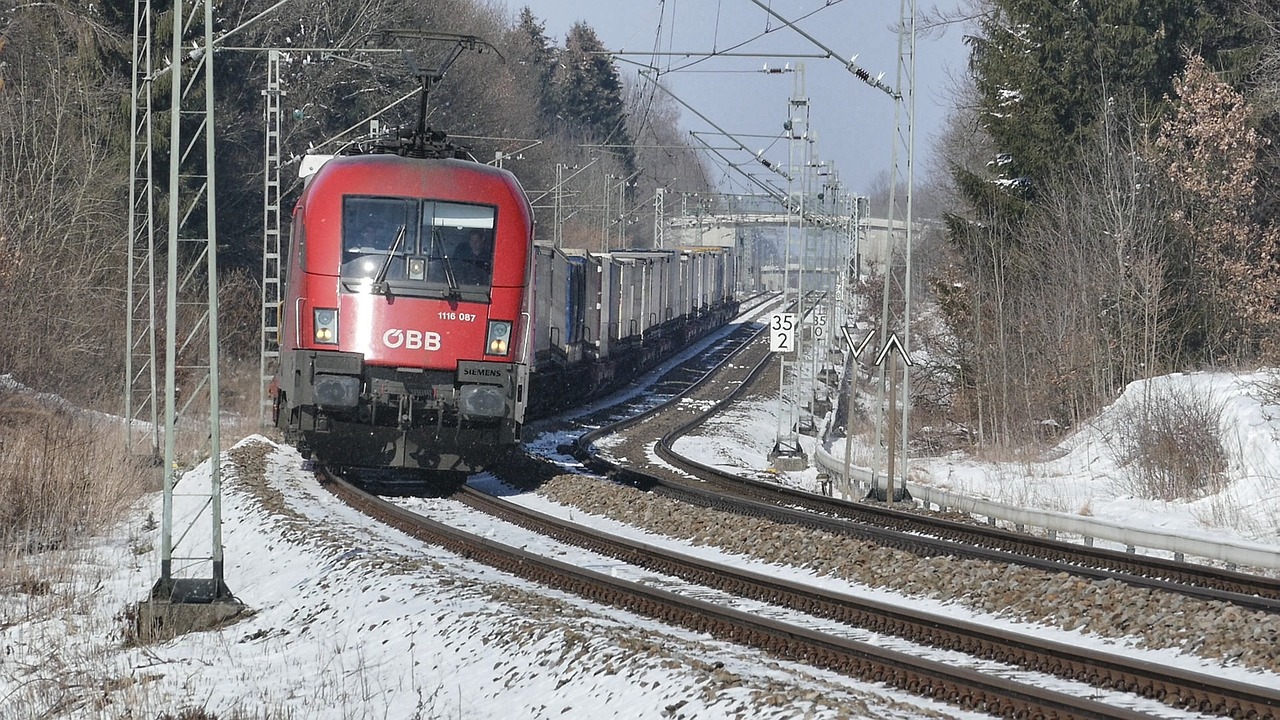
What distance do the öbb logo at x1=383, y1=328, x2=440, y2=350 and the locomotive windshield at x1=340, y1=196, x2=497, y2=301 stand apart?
40cm

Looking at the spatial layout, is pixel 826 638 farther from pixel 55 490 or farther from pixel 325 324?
pixel 55 490

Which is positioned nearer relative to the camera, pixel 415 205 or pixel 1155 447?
pixel 415 205

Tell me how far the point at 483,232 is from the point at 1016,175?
1892cm

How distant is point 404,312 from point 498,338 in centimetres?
100

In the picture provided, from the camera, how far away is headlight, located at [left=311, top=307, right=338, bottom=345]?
14766mm

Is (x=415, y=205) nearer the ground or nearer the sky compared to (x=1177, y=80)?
nearer the ground

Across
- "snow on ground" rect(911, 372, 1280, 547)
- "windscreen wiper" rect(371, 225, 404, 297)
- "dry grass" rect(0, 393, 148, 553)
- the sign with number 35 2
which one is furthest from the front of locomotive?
the sign with number 35 2

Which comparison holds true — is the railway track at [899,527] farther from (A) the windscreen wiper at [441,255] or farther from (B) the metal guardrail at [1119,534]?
(A) the windscreen wiper at [441,255]

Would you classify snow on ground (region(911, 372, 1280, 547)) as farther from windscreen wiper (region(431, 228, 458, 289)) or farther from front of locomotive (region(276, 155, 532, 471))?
windscreen wiper (region(431, 228, 458, 289))

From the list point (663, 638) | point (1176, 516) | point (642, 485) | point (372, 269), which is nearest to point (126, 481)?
point (372, 269)

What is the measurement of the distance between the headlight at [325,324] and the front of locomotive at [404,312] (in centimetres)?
1

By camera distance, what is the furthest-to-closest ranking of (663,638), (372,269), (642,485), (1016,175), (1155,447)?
(1016,175)
(1155,447)
(642,485)
(372,269)
(663,638)

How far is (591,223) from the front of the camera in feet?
269

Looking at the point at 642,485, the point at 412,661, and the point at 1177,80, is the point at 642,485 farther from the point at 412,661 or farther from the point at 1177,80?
the point at 1177,80
